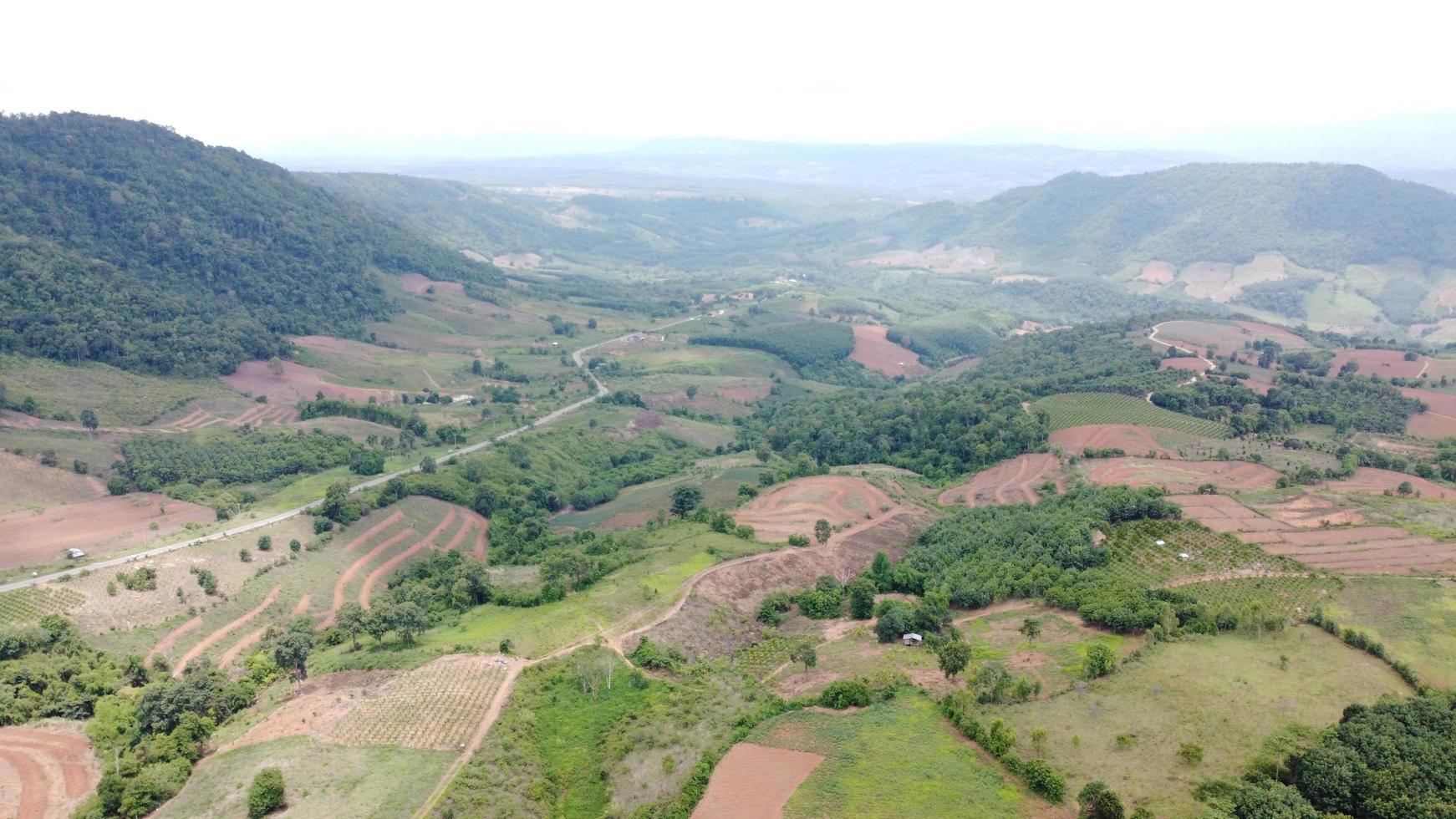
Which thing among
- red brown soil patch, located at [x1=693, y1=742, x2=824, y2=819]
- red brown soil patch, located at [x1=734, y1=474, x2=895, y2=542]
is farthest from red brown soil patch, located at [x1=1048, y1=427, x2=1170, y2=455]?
red brown soil patch, located at [x1=693, y1=742, x2=824, y2=819]

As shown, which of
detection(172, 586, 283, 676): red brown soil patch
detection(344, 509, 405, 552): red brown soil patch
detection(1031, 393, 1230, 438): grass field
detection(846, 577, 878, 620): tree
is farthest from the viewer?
detection(1031, 393, 1230, 438): grass field

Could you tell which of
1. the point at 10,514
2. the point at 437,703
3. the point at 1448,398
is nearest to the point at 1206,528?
the point at 437,703

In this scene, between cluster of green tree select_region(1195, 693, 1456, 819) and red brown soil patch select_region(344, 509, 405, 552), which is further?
red brown soil patch select_region(344, 509, 405, 552)

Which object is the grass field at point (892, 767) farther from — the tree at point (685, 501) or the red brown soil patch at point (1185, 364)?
the red brown soil patch at point (1185, 364)

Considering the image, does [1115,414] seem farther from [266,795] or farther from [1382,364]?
[266,795]

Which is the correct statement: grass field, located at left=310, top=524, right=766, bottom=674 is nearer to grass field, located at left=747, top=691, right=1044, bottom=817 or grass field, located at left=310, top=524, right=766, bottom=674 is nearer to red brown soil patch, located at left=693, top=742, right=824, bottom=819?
red brown soil patch, located at left=693, top=742, right=824, bottom=819

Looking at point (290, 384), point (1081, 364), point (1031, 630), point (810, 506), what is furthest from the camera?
point (1081, 364)

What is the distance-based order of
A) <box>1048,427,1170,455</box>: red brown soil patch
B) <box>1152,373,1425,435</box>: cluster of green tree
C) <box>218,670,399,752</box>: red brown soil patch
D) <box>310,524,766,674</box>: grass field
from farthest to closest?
1. <box>1152,373,1425,435</box>: cluster of green tree
2. <box>1048,427,1170,455</box>: red brown soil patch
3. <box>310,524,766,674</box>: grass field
4. <box>218,670,399,752</box>: red brown soil patch

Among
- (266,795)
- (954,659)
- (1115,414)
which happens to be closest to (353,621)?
(266,795)
